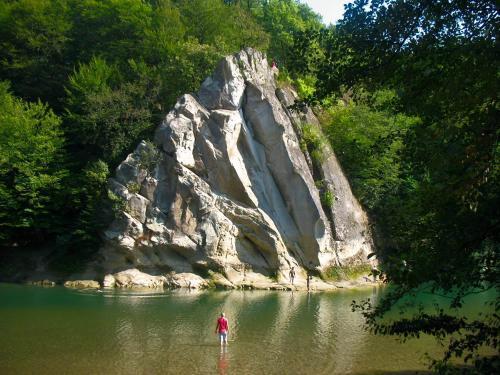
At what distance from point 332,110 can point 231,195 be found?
1566cm

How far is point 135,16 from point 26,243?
2406cm

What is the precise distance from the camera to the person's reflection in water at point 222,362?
14459mm

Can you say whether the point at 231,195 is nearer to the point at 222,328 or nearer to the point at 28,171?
the point at 28,171

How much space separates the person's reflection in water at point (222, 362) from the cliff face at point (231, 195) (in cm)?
1836

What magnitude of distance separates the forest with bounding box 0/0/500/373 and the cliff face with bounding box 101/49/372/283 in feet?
8.33

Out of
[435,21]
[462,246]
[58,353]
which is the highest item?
[435,21]

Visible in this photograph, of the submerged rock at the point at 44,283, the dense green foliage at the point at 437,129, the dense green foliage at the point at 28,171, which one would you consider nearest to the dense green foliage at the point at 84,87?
the dense green foliage at the point at 28,171

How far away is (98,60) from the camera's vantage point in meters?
45.3

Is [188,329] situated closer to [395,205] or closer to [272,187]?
[395,205]

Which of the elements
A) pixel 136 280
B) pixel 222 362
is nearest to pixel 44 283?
pixel 136 280

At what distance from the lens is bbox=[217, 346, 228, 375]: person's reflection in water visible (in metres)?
14.5

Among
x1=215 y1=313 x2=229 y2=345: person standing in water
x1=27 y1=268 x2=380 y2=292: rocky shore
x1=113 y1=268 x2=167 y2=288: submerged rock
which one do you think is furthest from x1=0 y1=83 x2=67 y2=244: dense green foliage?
x1=215 y1=313 x2=229 y2=345: person standing in water

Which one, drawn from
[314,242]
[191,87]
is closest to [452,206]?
[314,242]

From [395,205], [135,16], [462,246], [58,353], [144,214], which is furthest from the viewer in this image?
[135,16]
